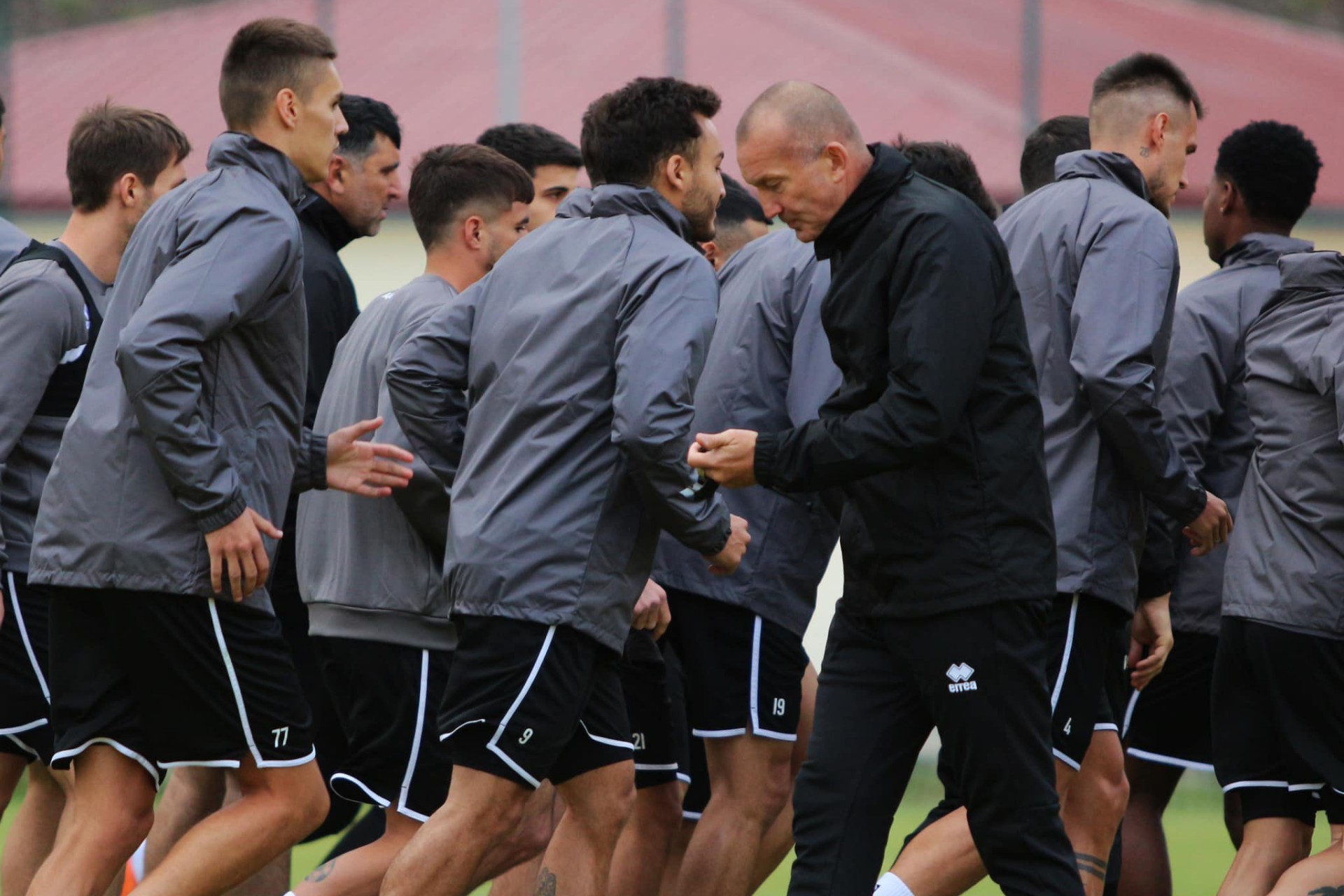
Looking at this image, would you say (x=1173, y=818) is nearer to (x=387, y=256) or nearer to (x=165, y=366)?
(x=387, y=256)

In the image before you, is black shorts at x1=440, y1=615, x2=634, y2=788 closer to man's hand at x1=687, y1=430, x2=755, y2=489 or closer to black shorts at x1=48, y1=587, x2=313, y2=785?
black shorts at x1=48, y1=587, x2=313, y2=785

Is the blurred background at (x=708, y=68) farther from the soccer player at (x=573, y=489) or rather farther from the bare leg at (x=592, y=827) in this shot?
the bare leg at (x=592, y=827)

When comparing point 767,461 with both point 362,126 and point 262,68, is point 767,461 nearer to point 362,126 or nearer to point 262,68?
point 262,68

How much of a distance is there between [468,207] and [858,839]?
2.29 metres

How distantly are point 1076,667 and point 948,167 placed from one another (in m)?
1.54

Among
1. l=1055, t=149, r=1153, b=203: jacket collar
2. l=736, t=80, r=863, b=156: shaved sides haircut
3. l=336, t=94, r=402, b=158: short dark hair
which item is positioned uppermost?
l=736, t=80, r=863, b=156: shaved sides haircut

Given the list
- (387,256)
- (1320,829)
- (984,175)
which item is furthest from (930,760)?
(387,256)

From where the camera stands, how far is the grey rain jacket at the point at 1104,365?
186 inches

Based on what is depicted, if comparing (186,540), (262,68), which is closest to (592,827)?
(186,540)

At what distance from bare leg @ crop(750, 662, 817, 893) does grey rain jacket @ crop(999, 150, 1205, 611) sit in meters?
1.19

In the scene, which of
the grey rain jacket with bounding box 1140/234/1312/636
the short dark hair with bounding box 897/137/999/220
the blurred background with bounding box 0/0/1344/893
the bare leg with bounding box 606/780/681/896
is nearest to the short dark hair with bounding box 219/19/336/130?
the short dark hair with bounding box 897/137/999/220

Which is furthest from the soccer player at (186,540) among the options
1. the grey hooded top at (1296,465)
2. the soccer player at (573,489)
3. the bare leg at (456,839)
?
the grey hooded top at (1296,465)

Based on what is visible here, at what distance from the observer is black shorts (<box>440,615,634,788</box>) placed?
4309 millimetres

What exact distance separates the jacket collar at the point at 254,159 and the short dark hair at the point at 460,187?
852 mm
